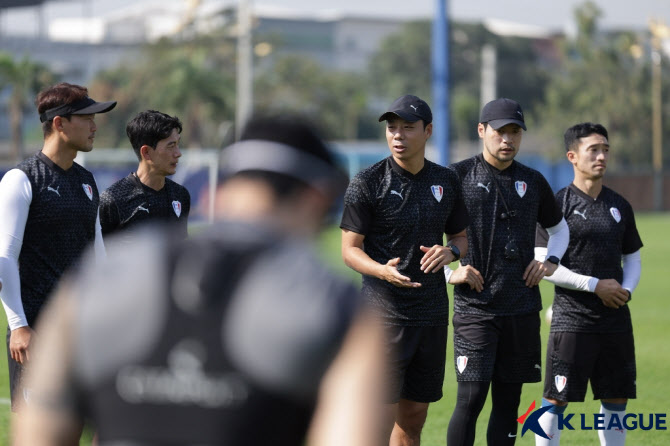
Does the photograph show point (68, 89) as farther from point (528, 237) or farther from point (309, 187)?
point (309, 187)

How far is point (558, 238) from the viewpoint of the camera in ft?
22.8

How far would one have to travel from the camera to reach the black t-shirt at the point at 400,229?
Answer: 6.32 m

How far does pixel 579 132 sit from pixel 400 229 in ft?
5.55

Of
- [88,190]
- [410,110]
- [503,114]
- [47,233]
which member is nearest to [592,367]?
[503,114]

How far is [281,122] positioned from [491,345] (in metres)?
4.56

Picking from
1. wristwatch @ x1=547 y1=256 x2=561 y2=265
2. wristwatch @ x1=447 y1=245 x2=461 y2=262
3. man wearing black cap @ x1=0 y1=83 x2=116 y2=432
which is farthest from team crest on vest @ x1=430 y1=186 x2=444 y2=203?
man wearing black cap @ x1=0 y1=83 x2=116 y2=432

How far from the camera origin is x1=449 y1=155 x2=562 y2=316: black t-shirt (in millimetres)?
6629

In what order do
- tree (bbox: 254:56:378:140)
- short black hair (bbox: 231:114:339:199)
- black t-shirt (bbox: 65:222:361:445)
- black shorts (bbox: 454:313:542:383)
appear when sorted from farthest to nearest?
tree (bbox: 254:56:378:140)
black shorts (bbox: 454:313:542:383)
short black hair (bbox: 231:114:339:199)
black t-shirt (bbox: 65:222:361:445)

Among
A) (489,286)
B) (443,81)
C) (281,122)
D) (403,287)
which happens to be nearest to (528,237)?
(489,286)

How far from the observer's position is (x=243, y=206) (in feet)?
7.19

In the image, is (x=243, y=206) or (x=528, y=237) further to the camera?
(x=528, y=237)

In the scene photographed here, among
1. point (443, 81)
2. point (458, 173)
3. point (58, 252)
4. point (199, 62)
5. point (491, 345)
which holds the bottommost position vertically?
→ point (491, 345)

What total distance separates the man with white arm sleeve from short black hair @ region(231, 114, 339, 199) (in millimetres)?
4958

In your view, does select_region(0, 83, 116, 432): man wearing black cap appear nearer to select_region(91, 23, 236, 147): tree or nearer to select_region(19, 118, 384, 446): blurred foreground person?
select_region(19, 118, 384, 446): blurred foreground person
